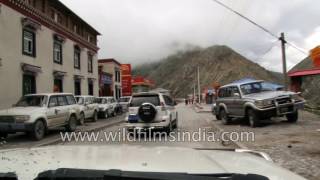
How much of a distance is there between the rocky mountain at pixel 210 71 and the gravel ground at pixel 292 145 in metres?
125

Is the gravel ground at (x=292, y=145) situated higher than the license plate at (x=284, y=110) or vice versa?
the license plate at (x=284, y=110)

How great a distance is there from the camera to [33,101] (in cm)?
1767

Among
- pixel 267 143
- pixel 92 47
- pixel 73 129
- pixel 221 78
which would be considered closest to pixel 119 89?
pixel 92 47

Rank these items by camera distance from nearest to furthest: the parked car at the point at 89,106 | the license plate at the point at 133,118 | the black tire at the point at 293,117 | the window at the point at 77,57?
the license plate at the point at 133,118
the black tire at the point at 293,117
the parked car at the point at 89,106
the window at the point at 77,57

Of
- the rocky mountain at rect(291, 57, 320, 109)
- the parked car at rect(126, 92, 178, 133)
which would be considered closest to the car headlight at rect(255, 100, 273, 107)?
the parked car at rect(126, 92, 178, 133)

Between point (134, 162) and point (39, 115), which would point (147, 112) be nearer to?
point (39, 115)

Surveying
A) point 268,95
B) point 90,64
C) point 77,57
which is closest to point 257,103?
point 268,95

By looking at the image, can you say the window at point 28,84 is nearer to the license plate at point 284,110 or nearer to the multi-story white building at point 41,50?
the multi-story white building at point 41,50

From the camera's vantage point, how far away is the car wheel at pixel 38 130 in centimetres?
1584

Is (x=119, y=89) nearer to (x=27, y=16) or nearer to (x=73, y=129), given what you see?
(x=27, y=16)

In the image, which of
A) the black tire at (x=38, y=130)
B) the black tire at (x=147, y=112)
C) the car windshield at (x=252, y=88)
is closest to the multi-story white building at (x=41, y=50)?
the black tire at (x=38, y=130)

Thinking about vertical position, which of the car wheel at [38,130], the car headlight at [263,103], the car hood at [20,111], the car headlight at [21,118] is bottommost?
the car wheel at [38,130]

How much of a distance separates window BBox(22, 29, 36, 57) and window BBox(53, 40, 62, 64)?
3701mm

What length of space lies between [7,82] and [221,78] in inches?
5031
